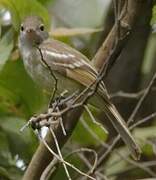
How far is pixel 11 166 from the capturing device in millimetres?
4062

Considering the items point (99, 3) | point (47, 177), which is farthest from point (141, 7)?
point (99, 3)

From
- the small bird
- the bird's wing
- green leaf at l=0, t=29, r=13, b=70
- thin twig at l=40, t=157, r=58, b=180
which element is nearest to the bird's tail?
the small bird

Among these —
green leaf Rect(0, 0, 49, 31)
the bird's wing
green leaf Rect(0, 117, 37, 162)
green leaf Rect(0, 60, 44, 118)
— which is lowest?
green leaf Rect(0, 117, 37, 162)

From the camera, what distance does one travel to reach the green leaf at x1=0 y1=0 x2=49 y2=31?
3894 mm

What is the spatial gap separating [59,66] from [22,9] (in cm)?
34

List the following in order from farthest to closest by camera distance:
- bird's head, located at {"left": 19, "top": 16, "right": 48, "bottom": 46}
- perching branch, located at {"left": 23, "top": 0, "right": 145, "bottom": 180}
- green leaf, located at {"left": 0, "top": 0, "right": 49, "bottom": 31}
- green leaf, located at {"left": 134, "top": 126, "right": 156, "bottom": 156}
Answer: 1. green leaf, located at {"left": 134, "top": 126, "right": 156, "bottom": 156}
2. bird's head, located at {"left": 19, "top": 16, "right": 48, "bottom": 46}
3. green leaf, located at {"left": 0, "top": 0, "right": 49, "bottom": 31}
4. perching branch, located at {"left": 23, "top": 0, "right": 145, "bottom": 180}

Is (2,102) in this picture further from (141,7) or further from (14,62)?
(141,7)

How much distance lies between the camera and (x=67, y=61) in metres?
4.09

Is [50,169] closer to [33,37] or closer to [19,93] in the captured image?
[19,93]

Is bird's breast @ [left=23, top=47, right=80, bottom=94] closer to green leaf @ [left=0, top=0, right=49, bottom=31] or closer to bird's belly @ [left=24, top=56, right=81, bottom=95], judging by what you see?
bird's belly @ [left=24, top=56, right=81, bottom=95]

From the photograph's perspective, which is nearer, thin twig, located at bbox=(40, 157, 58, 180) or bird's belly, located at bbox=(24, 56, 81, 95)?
thin twig, located at bbox=(40, 157, 58, 180)

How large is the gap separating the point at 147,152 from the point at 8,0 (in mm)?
1280

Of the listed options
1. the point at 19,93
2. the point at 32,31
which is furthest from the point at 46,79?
the point at 32,31

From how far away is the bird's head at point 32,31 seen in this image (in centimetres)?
402
